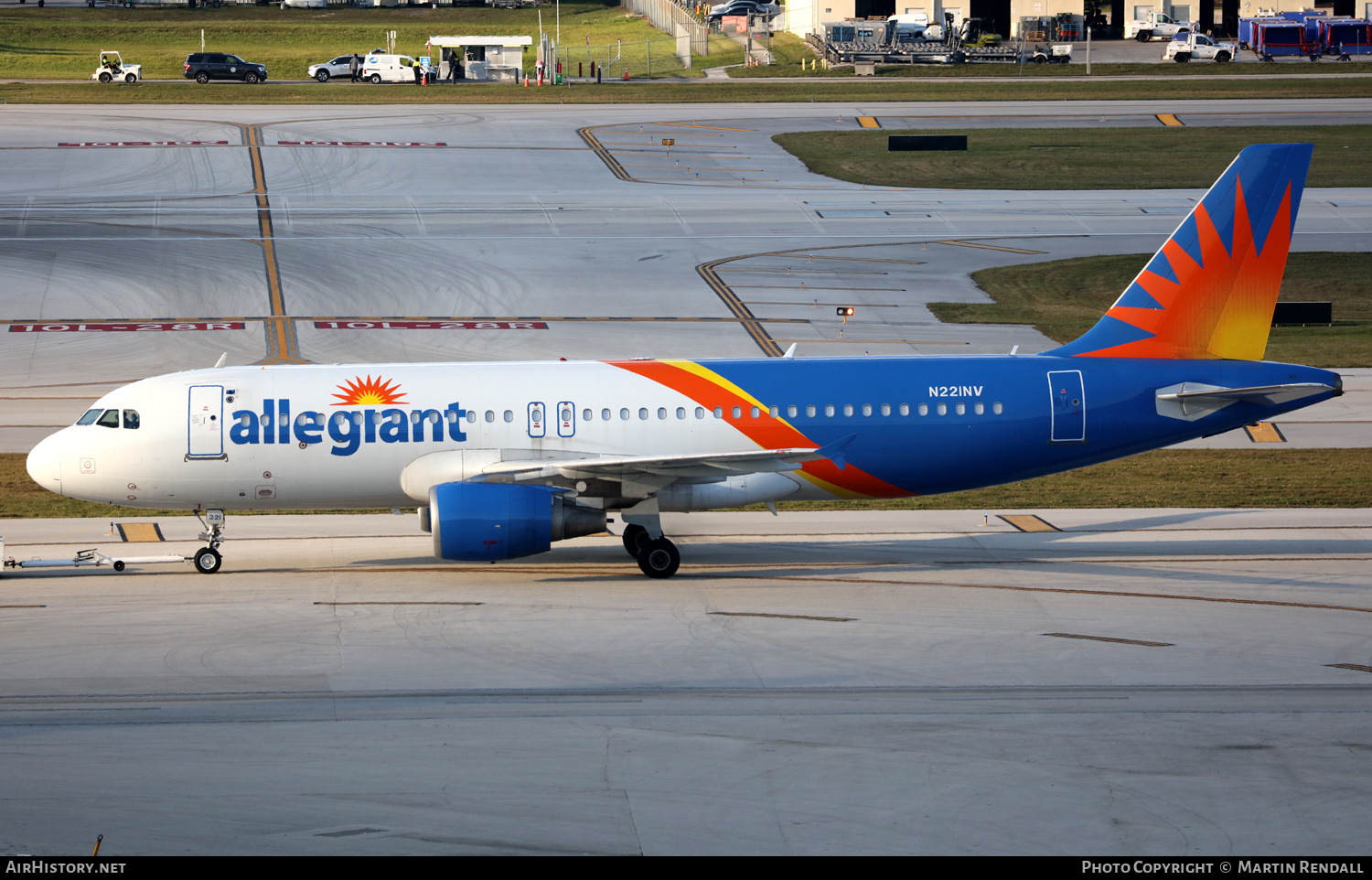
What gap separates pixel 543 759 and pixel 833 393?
12574 mm

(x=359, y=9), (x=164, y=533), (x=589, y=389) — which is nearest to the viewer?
(x=589, y=389)

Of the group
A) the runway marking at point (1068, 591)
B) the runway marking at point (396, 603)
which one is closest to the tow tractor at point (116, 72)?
Result: the runway marking at point (396, 603)

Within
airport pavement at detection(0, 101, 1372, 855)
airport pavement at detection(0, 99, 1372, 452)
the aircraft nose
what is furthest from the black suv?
the aircraft nose

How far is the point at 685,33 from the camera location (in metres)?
118

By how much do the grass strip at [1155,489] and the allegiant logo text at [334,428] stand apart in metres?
6.24

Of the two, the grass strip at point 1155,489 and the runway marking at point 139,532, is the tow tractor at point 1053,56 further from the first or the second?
the runway marking at point 139,532

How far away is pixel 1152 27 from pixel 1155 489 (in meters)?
101

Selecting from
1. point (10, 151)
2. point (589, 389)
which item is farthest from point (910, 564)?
point (10, 151)

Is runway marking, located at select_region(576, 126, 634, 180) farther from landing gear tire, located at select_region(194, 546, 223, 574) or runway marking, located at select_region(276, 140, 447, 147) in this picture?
landing gear tire, located at select_region(194, 546, 223, 574)

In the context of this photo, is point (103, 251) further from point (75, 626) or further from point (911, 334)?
point (75, 626)

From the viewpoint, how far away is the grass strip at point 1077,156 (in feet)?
240

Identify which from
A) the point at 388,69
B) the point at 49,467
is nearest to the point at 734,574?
the point at 49,467

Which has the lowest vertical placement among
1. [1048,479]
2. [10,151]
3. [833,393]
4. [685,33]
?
[1048,479]

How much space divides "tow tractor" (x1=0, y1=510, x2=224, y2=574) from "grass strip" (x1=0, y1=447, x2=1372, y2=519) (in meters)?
4.94
